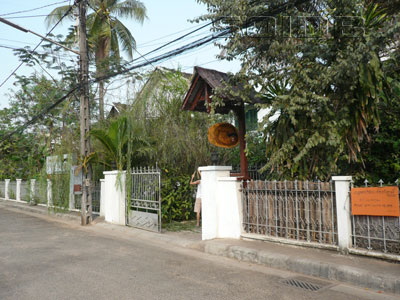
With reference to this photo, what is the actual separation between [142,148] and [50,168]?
5.10 meters

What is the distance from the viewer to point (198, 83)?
8914mm

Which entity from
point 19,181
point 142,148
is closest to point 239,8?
point 142,148

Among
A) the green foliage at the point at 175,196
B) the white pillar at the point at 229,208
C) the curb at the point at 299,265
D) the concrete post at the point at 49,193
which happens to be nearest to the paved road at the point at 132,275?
the curb at the point at 299,265

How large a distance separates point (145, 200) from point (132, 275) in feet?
14.7

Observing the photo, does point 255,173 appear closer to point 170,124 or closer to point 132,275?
point 170,124

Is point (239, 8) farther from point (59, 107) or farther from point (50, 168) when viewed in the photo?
point (59, 107)

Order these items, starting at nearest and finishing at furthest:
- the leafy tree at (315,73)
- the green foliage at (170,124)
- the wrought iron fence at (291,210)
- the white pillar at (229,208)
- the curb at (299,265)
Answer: the curb at (299,265) < the wrought iron fence at (291,210) < the leafy tree at (315,73) < the white pillar at (229,208) < the green foliage at (170,124)

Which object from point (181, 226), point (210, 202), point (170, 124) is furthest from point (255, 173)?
point (210, 202)

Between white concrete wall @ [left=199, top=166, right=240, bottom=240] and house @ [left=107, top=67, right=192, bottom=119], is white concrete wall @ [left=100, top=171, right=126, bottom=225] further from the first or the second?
white concrete wall @ [left=199, top=166, right=240, bottom=240]

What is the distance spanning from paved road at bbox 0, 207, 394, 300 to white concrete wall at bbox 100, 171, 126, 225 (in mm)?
2503

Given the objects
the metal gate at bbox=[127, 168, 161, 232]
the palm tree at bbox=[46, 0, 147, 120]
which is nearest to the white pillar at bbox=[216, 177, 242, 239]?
the metal gate at bbox=[127, 168, 161, 232]

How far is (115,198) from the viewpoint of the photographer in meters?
11.4

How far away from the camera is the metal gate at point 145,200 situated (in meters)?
9.65

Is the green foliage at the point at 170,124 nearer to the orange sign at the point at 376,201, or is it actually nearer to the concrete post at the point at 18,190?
the orange sign at the point at 376,201
